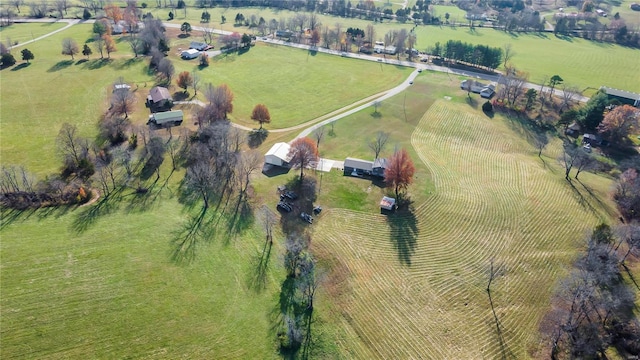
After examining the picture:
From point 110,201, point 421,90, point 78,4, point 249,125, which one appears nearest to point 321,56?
point 421,90

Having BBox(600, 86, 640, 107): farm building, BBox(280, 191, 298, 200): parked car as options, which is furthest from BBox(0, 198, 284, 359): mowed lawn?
BBox(600, 86, 640, 107): farm building

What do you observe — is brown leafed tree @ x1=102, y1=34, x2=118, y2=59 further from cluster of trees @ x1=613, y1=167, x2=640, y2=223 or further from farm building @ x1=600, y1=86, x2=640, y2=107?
farm building @ x1=600, y1=86, x2=640, y2=107

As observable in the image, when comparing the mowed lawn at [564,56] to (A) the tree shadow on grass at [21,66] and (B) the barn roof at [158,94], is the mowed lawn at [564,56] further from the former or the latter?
(A) the tree shadow on grass at [21,66]

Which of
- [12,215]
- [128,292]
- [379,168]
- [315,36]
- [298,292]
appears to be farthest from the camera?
[315,36]

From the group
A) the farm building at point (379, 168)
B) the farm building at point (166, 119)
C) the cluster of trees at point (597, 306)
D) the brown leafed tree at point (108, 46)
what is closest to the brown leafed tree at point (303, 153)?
the farm building at point (379, 168)

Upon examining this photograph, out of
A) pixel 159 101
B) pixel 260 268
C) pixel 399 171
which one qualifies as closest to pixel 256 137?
A: pixel 159 101

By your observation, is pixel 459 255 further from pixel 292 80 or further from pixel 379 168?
pixel 292 80
